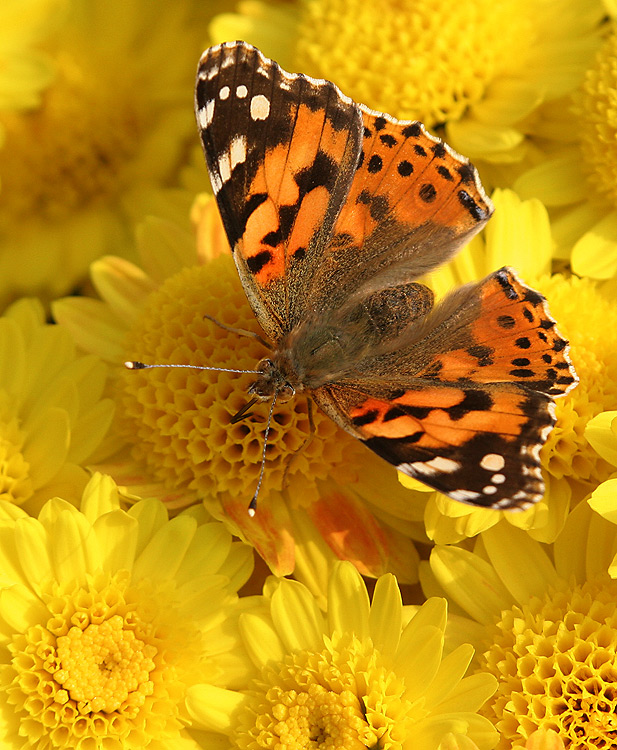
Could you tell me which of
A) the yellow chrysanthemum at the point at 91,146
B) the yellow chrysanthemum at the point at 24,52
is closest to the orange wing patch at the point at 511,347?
the yellow chrysanthemum at the point at 91,146

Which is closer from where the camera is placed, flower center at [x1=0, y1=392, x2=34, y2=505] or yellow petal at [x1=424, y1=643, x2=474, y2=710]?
yellow petal at [x1=424, y1=643, x2=474, y2=710]

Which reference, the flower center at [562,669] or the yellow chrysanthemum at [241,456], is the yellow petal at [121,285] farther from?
the flower center at [562,669]

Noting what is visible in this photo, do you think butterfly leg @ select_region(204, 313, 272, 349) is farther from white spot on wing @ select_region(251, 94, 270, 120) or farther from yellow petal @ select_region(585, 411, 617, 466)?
yellow petal @ select_region(585, 411, 617, 466)

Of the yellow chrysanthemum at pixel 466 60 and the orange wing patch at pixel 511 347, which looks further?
the yellow chrysanthemum at pixel 466 60

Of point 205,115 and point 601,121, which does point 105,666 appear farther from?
point 601,121

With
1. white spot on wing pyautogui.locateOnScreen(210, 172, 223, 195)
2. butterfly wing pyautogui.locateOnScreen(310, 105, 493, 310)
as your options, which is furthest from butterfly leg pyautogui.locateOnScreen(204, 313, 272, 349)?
white spot on wing pyautogui.locateOnScreen(210, 172, 223, 195)

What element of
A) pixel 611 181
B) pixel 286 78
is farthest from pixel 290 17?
pixel 611 181
